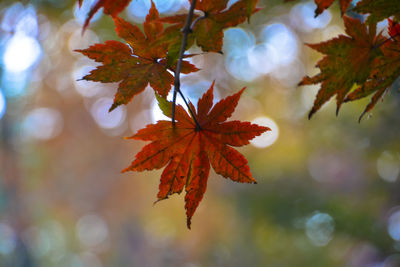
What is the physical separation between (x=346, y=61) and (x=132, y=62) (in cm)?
39

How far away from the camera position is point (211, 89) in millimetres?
629

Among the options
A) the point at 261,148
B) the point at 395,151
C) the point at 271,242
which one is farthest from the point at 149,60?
the point at 271,242

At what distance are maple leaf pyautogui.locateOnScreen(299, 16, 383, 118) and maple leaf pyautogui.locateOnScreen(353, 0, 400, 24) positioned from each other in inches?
1.9

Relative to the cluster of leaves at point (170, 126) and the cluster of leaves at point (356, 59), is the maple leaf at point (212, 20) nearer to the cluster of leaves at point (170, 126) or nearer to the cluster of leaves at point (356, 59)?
the cluster of leaves at point (170, 126)

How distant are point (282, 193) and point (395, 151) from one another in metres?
2.79

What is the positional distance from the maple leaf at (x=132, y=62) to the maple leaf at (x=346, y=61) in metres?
0.28

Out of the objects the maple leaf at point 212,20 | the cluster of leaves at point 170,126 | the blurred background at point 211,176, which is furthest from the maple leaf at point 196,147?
the blurred background at point 211,176

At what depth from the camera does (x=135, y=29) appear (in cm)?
60

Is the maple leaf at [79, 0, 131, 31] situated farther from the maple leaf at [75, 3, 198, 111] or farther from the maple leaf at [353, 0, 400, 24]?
the maple leaf at [353, 0, 400, 24]

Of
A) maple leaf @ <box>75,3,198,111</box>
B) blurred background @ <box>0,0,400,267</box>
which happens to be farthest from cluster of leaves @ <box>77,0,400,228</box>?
blurred background @ <box>0,0,400,267</box>

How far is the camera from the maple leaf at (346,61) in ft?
1.81

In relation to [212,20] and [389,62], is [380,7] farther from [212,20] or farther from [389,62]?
[212,20]

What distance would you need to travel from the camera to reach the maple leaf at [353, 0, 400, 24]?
0.50 m

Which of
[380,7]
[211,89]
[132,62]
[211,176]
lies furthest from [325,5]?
[211,176]
